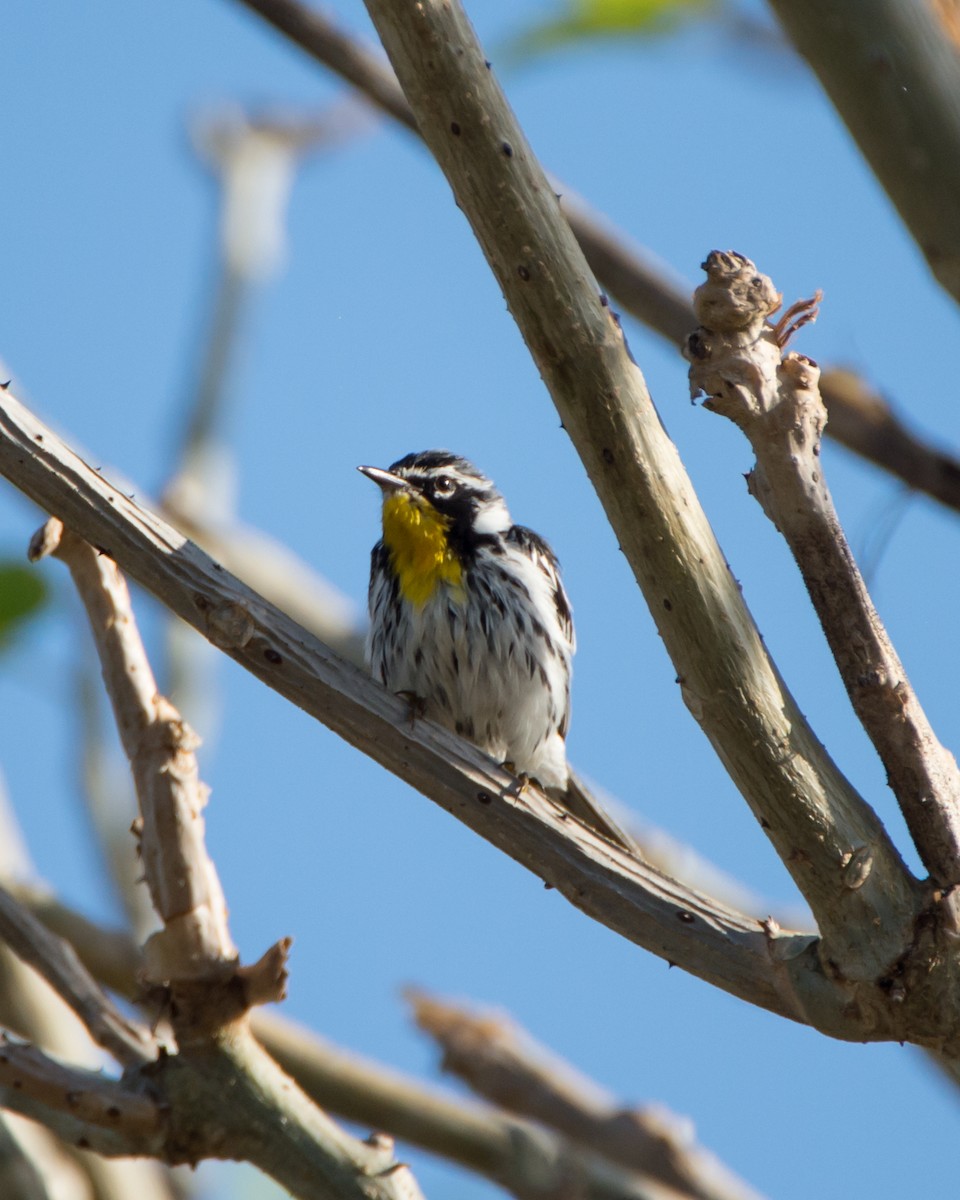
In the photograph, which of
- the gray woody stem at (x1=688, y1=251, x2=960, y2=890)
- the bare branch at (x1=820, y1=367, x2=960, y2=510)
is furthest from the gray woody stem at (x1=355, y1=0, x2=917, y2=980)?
the bare branch at (x1=820, y1=367, x2=960, y2=510)

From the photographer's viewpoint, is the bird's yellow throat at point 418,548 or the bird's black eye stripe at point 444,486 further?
the bird's black eye stripe at point 444,486

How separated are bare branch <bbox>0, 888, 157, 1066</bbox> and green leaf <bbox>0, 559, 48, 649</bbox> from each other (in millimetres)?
→ 913

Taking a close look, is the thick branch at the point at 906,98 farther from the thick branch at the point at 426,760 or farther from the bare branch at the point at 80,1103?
the bare branch at the point at 80,1103

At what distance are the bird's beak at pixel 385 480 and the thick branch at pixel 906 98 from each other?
353 cm

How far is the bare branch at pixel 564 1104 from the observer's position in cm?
485

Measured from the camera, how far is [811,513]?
321 cm

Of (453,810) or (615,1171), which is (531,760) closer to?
(615,1171)

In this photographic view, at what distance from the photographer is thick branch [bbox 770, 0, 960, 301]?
2.80m

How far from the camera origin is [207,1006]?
3.80 m

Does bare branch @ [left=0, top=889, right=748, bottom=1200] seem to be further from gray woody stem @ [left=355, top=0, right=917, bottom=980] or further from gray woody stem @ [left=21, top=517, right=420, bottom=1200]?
gray woody stem @ [left=355, top=0, right=917, bottom=980]

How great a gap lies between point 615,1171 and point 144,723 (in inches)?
89.6

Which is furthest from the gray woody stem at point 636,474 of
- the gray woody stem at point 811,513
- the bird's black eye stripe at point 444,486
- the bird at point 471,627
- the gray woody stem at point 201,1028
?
the bird's black eye stripe at point 444,486

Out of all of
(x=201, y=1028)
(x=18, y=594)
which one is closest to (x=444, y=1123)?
(x=201, y=1028)

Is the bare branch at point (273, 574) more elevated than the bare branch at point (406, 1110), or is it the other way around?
the bare branch at point (273, 574)
